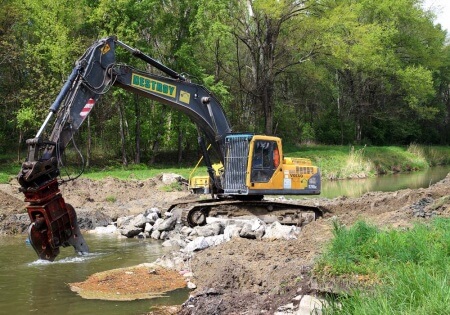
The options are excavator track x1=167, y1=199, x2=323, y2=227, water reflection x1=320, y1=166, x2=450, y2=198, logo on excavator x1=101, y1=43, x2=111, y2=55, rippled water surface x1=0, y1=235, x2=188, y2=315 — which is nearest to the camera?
rippled water surface x1=0, y1=235, x2=188, y2=315

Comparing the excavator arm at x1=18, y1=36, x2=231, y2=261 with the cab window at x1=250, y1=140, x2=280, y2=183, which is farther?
the cab window at x1=250, y1=140, x2=280, y2=183

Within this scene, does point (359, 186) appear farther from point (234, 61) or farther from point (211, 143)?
point (234, 61)

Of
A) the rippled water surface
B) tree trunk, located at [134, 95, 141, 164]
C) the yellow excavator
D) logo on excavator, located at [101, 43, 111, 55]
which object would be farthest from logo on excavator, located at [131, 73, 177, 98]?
tree trunk, located at [134, 95, 141, 164]

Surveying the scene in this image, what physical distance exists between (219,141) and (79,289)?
6308 millimetres

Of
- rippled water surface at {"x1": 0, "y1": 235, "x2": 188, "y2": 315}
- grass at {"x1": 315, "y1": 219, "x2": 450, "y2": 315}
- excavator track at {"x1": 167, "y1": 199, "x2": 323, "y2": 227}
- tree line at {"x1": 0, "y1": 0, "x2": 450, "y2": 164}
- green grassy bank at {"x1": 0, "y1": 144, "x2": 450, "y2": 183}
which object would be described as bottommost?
rippled water surface at {"x1": 0, "y1": 235, "x2": 188, "y2": 315}

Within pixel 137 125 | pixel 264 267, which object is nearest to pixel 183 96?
pixel 264 267

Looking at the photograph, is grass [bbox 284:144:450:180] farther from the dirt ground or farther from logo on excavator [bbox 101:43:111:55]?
logo on excavator [bbox 101:43:111:55]

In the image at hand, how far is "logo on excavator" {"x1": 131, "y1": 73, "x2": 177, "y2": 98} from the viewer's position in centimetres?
1214

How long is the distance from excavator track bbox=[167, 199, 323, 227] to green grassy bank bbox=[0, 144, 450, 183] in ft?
32.7

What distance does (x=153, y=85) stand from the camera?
1253 centimetres

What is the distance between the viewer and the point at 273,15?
31.4m

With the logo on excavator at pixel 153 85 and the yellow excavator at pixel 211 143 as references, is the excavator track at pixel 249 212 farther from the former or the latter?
the logo on excavator at pixel 153 85

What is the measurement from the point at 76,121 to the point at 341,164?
76.4ft

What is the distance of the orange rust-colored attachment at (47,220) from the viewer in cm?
905
